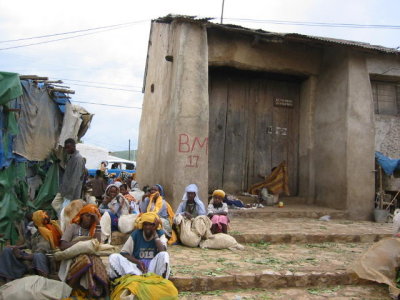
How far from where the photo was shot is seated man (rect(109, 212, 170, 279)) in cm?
419

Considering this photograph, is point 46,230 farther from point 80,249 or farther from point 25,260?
point 80,249

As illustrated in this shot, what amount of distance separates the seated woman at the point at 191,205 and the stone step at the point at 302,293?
2058 mm

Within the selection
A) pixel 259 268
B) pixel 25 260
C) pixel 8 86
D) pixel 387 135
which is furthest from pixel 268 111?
pixel 25 260

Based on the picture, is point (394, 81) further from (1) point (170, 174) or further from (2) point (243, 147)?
(1) point (170, 174)

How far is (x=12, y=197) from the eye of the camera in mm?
6410

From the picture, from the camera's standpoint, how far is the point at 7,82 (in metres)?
5.72

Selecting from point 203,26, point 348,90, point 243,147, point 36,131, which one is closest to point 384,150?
point 348,90

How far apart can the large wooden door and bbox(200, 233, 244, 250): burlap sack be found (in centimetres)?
378

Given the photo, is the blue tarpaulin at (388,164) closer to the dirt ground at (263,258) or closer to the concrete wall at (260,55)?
the concrete wall at (260,55)

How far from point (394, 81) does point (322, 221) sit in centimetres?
459

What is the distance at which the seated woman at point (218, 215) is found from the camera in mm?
6176

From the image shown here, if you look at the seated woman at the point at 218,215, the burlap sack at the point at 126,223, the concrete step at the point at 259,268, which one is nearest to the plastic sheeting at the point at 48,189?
the burlap sack at the point at 126,223

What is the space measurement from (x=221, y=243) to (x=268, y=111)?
5.30 metres

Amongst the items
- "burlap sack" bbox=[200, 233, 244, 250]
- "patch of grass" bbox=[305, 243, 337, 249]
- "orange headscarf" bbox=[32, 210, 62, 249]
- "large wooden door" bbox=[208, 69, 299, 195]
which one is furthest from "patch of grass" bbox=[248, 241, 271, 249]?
"large wooden door" bbox=[208, 69, 299, 195]
